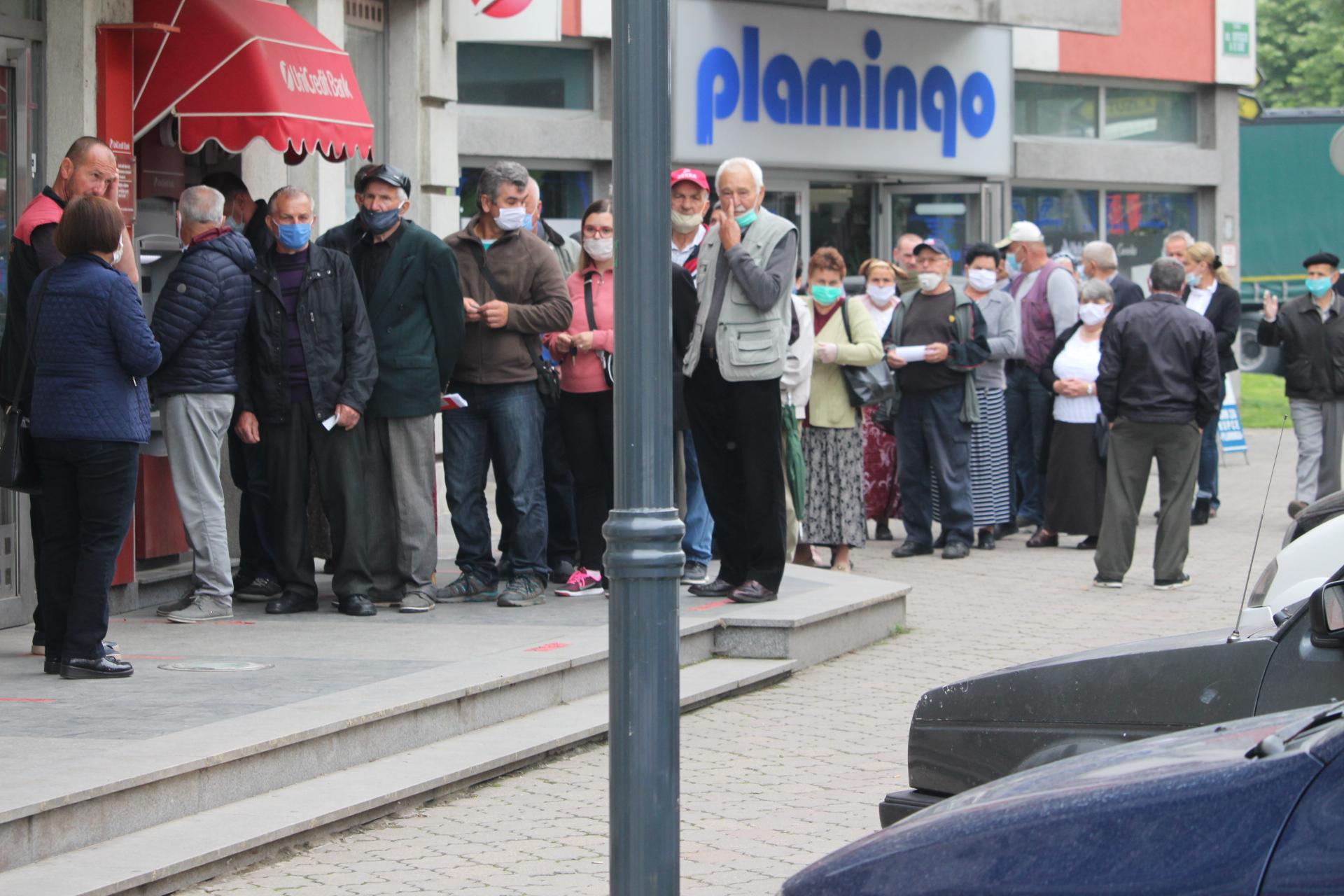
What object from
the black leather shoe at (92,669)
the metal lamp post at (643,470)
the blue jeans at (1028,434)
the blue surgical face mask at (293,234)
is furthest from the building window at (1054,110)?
the metal lamp post at (643,470)

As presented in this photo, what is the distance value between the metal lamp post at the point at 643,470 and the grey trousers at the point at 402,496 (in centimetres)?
477

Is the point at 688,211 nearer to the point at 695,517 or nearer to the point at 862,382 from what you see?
the point at 695,517

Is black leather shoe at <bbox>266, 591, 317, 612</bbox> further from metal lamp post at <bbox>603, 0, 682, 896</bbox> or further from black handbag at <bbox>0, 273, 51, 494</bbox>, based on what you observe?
metal lamp post at <bbox>603, 0, 682, 896</bbox>

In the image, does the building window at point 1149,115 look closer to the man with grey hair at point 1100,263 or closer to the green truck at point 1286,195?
the green truck at point 1286,195

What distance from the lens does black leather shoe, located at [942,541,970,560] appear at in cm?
1327

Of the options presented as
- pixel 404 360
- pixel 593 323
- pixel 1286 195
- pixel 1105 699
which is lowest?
pixel 1105 699

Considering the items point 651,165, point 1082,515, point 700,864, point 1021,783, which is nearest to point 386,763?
point 700,864

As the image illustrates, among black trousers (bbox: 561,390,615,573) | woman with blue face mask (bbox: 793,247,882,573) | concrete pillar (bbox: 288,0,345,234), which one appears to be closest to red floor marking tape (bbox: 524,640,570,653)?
black trousers (bbox: 561,390,615,573)

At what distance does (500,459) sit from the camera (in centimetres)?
941

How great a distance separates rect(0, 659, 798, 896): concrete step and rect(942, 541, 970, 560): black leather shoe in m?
5.49

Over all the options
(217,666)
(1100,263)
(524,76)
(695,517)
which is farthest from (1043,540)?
(524,76)

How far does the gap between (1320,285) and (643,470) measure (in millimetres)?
11581

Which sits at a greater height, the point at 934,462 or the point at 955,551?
the point at 934,462

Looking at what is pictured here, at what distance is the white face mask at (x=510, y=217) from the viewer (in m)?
9.39
